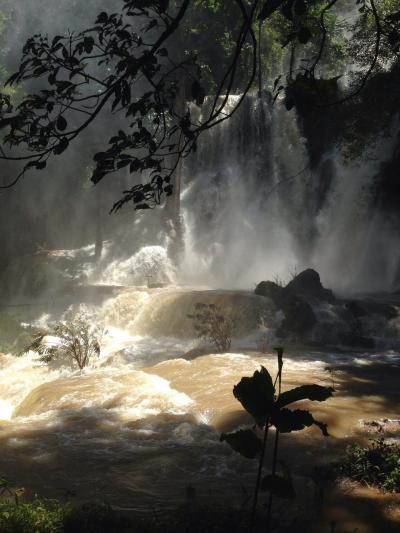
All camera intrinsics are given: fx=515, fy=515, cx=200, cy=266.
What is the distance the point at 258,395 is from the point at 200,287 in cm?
1826

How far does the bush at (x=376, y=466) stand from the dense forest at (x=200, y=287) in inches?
0.7

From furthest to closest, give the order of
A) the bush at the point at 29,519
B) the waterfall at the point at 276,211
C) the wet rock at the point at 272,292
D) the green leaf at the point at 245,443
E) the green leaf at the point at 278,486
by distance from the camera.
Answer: the waterfall at the point at 276,211 < the wet rock at the point at 272,292 < the bush at the point at 29,519 < the green leaf at the point at 245,443 < the green leaf at the point at 278,486

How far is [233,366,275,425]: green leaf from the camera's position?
2.37m

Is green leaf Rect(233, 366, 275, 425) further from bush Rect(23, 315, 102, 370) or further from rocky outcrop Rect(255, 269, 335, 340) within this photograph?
rocky outcrop Rect(255, 269, 335, 340)

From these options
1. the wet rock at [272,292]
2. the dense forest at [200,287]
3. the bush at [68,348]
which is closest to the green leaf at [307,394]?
the dense forest at [200,287]

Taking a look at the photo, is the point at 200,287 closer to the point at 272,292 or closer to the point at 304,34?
the point at 272,292

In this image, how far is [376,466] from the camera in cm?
408

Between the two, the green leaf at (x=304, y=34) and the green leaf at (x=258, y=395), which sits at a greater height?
the green leaf at (x=304, y=34)

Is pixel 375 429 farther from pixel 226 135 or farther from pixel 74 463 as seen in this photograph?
pixel 226 135

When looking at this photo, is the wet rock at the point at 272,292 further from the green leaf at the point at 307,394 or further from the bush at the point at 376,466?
the green leaf at the point at 307,394

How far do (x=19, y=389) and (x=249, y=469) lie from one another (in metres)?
6.72

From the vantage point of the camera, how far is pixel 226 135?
25594 millimetres

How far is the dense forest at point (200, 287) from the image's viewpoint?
9.37 ft

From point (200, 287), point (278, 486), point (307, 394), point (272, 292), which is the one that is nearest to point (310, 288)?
point (272, 292)
